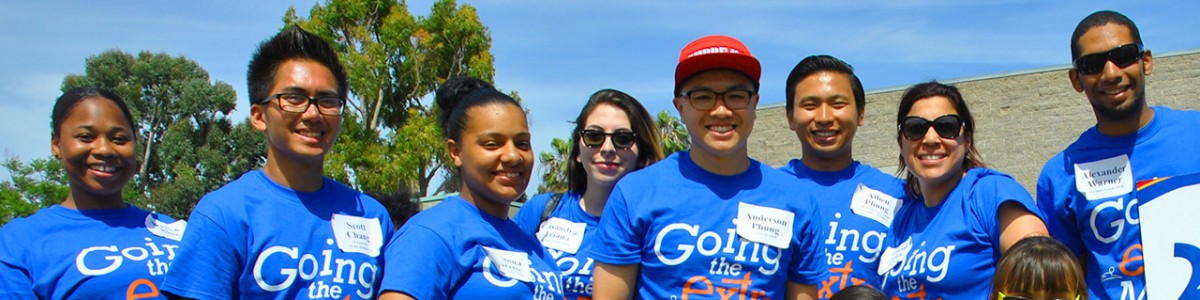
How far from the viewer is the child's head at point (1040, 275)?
344 cm

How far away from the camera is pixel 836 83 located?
4.71 meters

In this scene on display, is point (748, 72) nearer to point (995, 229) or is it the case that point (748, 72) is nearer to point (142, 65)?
point (995, 229)

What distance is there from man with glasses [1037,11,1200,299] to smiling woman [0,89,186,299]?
3.58 meters

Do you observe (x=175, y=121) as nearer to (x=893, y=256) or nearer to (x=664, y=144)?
(x=664, y=144)

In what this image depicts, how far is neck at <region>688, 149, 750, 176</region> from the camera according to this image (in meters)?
3.81

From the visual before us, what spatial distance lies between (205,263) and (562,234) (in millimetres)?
2066

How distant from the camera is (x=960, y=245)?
3945mm

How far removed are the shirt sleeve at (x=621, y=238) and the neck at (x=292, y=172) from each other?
3.29ft

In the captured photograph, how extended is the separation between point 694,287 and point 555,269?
0.56m

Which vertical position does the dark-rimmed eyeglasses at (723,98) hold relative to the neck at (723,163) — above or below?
above

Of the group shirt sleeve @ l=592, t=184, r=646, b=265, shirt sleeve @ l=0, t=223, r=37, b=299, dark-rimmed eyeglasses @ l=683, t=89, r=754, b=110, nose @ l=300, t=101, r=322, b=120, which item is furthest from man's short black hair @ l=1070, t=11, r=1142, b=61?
shirt sleeve @ l=0, t=223, r=37, b=299

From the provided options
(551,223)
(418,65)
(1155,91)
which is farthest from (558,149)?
(551,223)

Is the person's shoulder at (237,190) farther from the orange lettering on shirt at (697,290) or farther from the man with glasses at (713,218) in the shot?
the orange lettering on shirt at (697,290)

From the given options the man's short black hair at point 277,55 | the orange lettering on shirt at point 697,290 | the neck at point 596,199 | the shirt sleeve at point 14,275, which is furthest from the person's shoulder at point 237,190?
the neck at point 596,199
